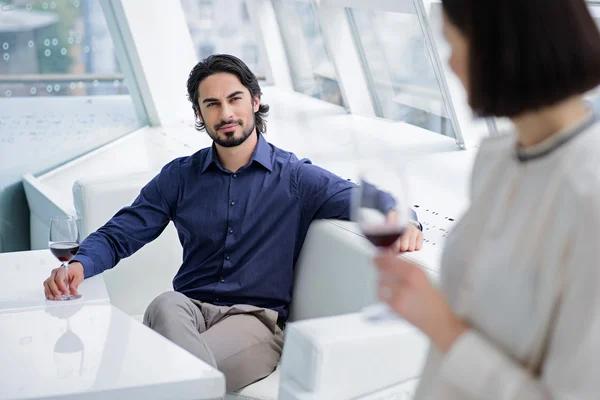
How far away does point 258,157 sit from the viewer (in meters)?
2.90

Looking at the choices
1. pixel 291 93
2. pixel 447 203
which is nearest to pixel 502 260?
pixel 447 203

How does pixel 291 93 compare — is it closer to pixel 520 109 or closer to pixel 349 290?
pixel 349 290

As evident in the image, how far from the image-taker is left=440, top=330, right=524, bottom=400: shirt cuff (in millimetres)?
1046

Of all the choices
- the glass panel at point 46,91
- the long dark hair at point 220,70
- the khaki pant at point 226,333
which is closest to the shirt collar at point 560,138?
the khaki pant at point 226,333

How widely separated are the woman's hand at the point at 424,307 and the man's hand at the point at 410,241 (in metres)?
1.30

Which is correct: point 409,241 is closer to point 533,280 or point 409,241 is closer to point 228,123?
point 228,123

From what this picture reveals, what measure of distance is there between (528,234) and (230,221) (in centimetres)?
187

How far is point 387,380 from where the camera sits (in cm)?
219

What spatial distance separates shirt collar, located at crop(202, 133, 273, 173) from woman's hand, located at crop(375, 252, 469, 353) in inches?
70.4

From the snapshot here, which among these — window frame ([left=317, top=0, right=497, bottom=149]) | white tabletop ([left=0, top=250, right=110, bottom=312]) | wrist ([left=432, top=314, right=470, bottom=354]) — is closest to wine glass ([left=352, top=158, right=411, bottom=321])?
wrist ([left=432, top=314, right=470, bottom=354])

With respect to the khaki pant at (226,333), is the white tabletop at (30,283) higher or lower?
higher

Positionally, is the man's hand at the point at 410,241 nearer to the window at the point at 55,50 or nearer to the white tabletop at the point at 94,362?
the white tabletop at the point at 94,362

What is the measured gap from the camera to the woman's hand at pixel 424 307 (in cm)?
111

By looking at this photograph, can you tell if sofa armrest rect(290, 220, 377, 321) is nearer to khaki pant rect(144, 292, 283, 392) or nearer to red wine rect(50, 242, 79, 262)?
khaki pant rect(144, 292, 283, 392)
